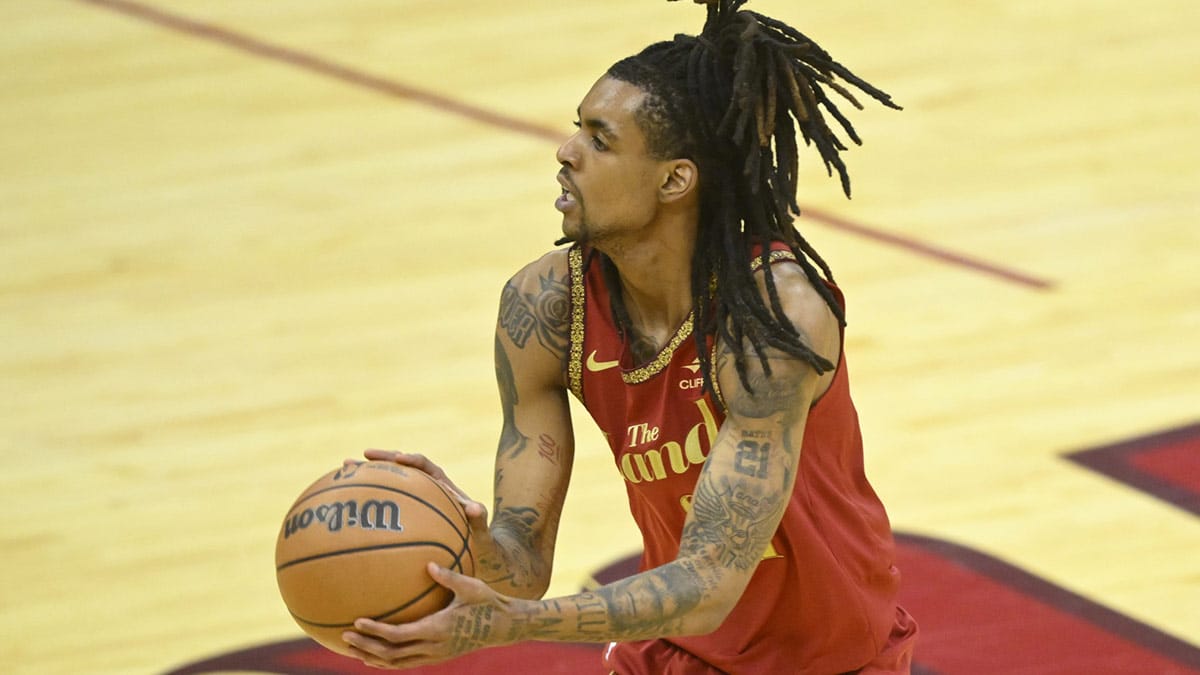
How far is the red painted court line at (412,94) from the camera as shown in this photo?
6570 mm

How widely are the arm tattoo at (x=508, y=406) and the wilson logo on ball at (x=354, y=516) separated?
0.49 meters

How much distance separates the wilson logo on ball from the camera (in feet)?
10.2

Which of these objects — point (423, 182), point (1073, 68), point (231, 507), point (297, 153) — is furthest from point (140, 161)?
point (1073, 68)

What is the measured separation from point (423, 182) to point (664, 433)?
4.22 metres

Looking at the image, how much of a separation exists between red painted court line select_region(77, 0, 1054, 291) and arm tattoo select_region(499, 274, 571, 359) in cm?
322

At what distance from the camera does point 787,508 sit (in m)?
3.39

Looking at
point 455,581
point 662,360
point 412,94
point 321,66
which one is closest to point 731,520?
point 662,360

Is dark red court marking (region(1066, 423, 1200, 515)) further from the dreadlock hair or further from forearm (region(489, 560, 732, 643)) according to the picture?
forearm (region(489, 560, 732, 643))

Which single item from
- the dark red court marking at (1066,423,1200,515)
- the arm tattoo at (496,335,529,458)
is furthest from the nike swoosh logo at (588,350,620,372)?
the dark red court marking at (1066,423,1200,515)

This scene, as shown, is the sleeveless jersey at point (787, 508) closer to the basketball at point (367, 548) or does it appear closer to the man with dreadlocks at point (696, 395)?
the man with dreadlocks at point (696, 395)

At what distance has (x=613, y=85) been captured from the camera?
3.26 metres

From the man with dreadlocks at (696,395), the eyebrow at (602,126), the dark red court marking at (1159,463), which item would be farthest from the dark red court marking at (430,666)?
the eyebrow at (602,126)

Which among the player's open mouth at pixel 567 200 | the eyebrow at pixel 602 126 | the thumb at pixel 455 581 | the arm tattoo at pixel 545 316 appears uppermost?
the eyebrow at pixel 602 126

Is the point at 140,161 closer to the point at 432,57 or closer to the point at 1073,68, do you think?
the point at 432,57
